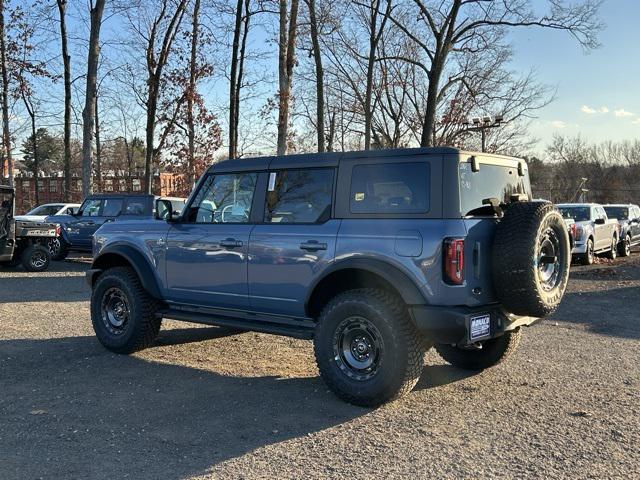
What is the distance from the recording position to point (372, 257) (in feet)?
16.3

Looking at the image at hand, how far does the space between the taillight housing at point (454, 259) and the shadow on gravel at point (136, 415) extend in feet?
4.36

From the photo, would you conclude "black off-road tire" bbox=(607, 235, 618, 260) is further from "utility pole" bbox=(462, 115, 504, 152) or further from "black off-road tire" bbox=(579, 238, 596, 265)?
"utility pole" bbox=(462, 115, 504, 152)

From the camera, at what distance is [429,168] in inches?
196

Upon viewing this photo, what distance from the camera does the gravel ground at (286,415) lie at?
3918 millimetres

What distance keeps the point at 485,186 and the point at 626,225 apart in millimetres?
16989

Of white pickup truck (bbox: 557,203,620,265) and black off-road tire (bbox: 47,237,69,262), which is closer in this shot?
white pickup truck (bbox: 557,203,620,265)

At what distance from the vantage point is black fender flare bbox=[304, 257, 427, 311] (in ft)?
15.7

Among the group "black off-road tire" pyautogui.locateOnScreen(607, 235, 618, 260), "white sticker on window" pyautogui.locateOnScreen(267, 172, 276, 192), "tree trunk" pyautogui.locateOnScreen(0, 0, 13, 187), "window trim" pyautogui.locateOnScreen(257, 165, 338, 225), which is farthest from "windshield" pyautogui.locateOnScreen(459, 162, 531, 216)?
"tree trunk" pyautogui.locateOnScreen(0, 0, 13, 187)

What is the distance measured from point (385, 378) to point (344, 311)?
0.63 meters

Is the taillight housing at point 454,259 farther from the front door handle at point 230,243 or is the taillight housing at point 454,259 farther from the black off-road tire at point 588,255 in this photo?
the black off-road tire at point 588,255

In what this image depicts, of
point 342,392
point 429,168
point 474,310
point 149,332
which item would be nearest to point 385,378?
point 342,392

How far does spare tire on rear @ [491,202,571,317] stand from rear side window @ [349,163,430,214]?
0.67 meters

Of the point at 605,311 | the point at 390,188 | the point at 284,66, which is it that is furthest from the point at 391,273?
the point at 284,66

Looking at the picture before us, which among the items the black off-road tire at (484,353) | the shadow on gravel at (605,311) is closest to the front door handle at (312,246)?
the black off-road tire at (484,353)
